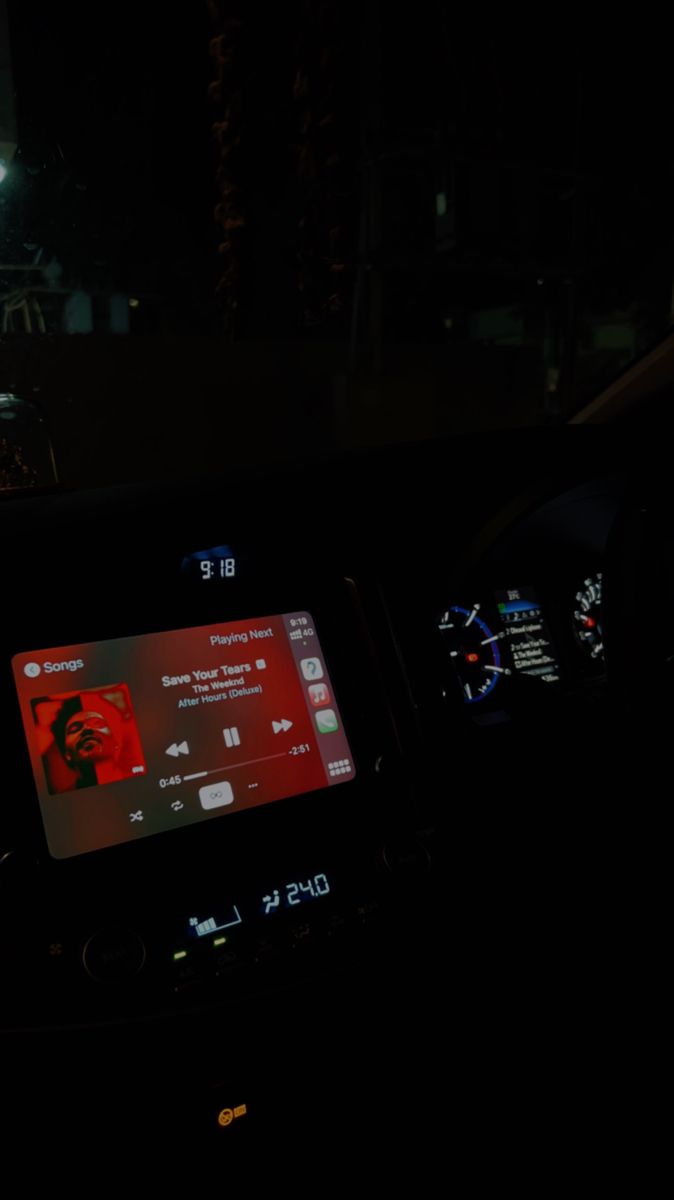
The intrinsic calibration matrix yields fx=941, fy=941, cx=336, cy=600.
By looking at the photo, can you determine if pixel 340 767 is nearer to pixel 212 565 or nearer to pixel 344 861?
pixel 344 861

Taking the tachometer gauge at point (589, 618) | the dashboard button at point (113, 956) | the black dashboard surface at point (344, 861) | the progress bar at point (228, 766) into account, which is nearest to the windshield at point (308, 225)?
the tachometer gauge at point (589, 618)

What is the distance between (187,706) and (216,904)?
22 cm

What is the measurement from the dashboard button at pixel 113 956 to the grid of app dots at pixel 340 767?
12.7 inches

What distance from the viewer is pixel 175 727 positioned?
1081 millimetres

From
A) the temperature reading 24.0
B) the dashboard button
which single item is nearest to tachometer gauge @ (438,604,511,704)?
the temperature reading 24.0

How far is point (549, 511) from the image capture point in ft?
5.28

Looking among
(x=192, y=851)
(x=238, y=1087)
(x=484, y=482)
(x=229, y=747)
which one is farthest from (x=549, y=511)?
(x=238, y=1087)

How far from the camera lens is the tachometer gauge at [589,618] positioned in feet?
5.81

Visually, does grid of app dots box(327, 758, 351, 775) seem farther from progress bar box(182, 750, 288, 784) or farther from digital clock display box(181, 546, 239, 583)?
digital clock display box(181, 546, 239, 583)

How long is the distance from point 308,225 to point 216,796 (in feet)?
4.11

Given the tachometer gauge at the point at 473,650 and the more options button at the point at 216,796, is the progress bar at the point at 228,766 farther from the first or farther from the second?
the tachometer gauge at the point at 473,650

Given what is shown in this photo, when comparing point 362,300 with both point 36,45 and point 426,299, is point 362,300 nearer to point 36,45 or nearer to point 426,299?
point 426,299

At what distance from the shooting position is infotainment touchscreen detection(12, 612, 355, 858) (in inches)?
39.3

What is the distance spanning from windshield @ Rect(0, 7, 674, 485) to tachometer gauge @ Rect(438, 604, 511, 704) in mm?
457
